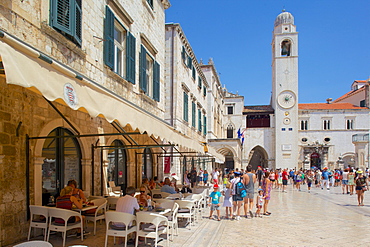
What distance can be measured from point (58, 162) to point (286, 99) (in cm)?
4227

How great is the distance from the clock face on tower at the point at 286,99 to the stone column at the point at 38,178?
4260 cm

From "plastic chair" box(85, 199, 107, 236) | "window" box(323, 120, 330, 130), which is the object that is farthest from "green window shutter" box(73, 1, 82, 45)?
"window" box(323, 120, 330, 130)

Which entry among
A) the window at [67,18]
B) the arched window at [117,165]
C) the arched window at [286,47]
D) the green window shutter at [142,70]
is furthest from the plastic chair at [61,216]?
the arched window at [286,47]

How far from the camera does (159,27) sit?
14266 mm

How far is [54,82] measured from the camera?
3.10 m

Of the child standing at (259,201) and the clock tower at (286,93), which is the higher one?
the clock tower at (286,93)

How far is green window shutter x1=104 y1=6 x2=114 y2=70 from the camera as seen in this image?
8.77 meters

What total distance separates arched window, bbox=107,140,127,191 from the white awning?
18.3 feet

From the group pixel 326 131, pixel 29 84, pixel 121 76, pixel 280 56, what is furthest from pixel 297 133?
pixel 29 84

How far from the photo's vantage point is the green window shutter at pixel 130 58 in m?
10.1

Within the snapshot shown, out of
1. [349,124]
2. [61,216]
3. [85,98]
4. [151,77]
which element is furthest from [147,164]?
[349,124]

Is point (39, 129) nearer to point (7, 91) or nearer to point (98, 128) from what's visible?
point (7, 91)

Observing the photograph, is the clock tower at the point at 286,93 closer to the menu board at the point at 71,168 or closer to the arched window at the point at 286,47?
the arched window at the point at 286,47

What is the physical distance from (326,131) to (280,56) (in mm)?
13513
